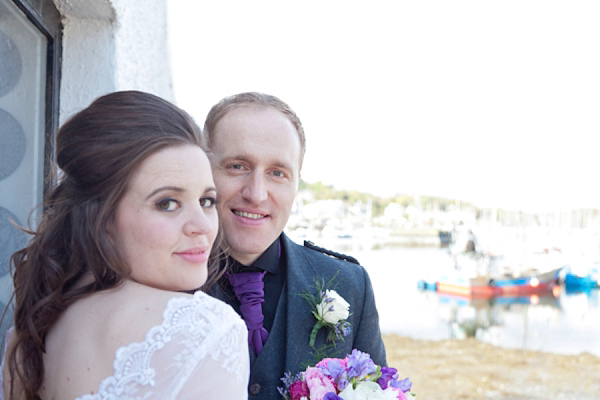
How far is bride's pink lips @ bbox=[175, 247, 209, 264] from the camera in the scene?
139cm

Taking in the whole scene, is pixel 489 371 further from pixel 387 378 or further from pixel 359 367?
pixel 359 367

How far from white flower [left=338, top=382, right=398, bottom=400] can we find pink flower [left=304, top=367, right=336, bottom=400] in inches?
2.1

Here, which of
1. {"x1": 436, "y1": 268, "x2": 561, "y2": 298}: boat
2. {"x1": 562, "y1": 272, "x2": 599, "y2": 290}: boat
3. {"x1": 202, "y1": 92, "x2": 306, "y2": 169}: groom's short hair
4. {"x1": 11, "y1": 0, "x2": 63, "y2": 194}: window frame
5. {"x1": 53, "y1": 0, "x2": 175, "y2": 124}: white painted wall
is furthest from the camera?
{"x1": 562, "y1": 272, "x2": 599, "y2": 290}: boat

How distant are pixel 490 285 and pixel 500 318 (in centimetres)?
385

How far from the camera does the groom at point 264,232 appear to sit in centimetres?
221

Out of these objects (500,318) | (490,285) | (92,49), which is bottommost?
(500,318)

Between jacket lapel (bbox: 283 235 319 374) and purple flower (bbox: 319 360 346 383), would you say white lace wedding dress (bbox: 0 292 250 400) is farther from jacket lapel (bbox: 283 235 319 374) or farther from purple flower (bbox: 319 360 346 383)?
jacket lapel (bbox: 283 235 319 374)

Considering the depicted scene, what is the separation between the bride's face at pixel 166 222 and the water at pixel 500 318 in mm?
22889

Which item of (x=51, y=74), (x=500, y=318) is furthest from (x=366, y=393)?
(x=500, y=318)

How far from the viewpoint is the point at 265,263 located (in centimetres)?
245

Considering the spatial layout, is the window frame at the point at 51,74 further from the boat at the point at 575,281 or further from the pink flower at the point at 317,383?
the boat at the point at 575,281

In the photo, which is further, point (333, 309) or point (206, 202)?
point (333, 309)

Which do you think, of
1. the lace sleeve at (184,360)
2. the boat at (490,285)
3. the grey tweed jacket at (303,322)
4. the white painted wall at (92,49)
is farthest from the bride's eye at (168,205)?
the boat at (490,285)

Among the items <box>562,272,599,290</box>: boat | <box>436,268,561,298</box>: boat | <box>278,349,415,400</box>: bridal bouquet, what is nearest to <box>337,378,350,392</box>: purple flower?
<box>278,349,415,400</box>: bridal bouquet
